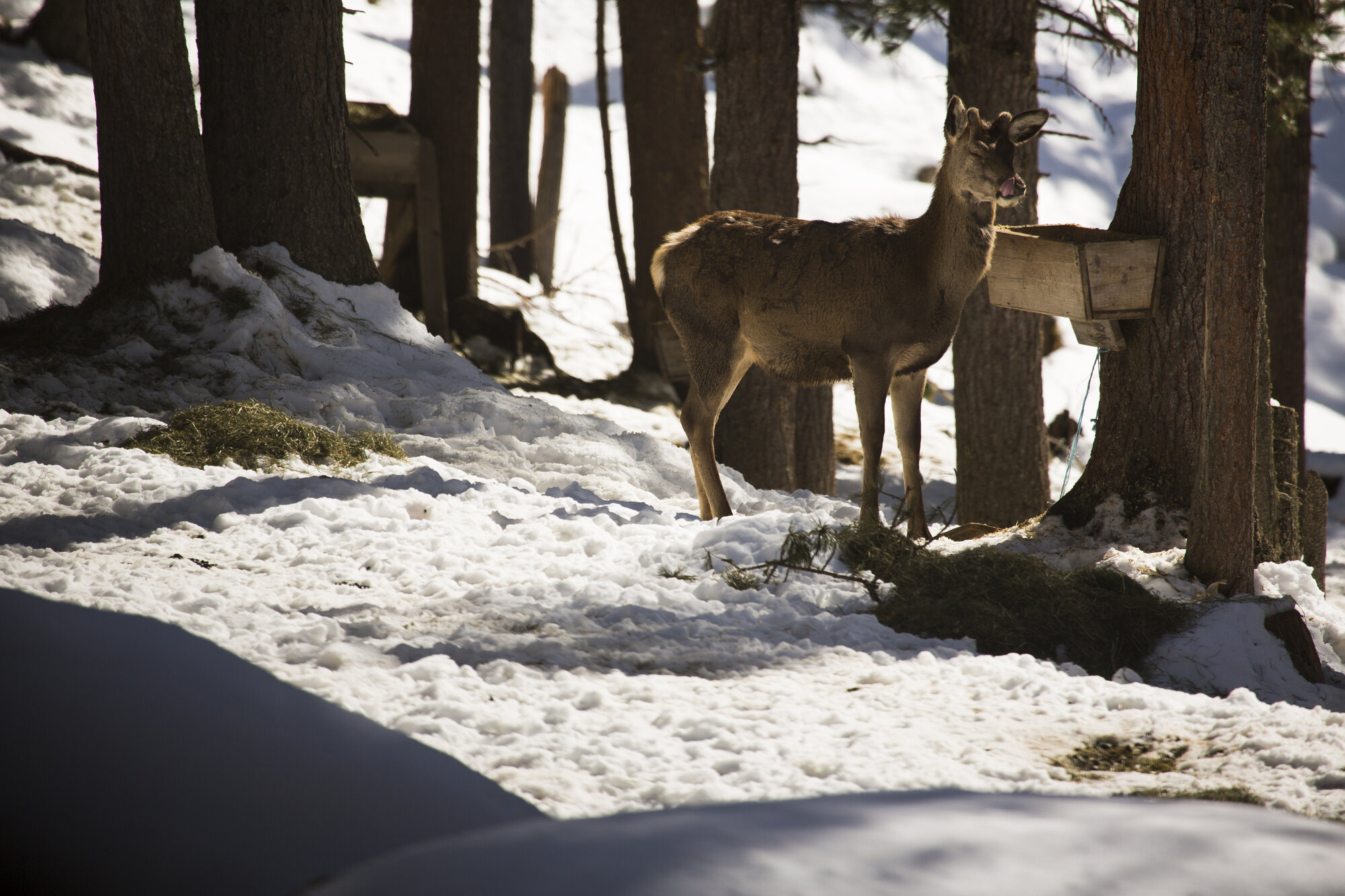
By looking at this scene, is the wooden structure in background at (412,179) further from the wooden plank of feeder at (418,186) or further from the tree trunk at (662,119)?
the tree trunk at (662,119)

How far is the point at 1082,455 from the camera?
13.8m

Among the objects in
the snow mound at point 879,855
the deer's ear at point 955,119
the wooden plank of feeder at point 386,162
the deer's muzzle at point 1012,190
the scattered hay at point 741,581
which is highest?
the wooden plank of feeder at point 386,162

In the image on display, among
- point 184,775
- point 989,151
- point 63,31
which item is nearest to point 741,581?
point 989,151

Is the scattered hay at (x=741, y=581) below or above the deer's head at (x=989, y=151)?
below

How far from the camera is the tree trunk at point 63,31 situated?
15.6m

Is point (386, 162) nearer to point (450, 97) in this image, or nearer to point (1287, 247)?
point (450, 97)

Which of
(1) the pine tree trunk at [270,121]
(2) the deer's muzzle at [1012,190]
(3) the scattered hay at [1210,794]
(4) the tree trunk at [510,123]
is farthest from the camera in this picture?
(4) the tree trunk at [510,123]

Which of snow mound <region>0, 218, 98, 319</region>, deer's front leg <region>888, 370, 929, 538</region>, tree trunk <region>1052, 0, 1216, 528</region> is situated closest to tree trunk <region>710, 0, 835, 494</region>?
deer's front leg <region>888, 370, 929, 538</region>

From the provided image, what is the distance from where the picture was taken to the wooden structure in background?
1136cm

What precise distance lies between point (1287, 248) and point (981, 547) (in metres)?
6.58

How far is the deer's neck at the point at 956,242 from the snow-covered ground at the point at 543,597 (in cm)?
144

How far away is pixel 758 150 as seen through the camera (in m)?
8.91

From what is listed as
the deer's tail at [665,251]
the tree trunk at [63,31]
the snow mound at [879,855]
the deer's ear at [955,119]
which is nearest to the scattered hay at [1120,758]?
the snow mound at [879,855]

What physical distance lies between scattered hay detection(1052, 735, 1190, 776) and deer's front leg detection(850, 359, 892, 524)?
2.83 metres
